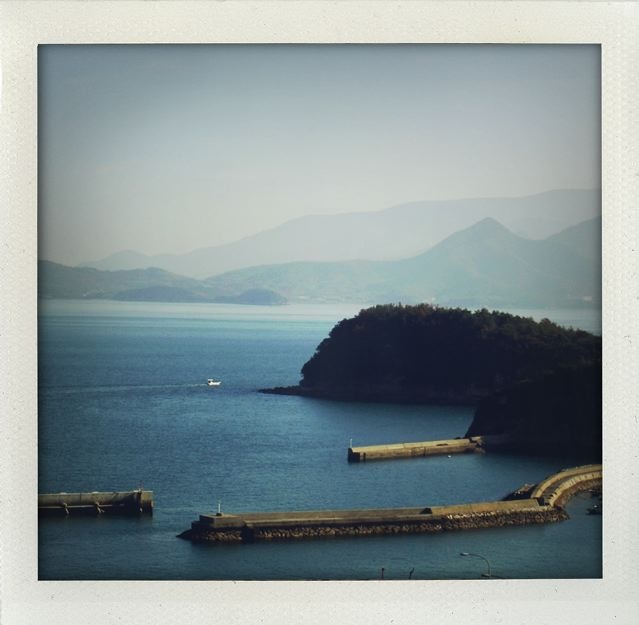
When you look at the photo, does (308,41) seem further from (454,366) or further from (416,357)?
(454,366)

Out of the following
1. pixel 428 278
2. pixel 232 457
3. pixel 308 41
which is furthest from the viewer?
pixel 428 278

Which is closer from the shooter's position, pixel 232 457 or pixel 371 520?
pixel 371 520

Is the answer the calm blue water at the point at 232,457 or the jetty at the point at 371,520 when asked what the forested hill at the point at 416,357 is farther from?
the jetty at the point at 371,520

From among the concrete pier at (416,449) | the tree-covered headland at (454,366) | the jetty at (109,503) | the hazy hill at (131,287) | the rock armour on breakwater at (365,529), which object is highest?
the hazy hill at (131,287)

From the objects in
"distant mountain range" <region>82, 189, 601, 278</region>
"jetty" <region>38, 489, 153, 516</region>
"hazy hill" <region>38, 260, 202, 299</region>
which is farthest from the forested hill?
"jetty" <region>38, 489, 153, 516</region>

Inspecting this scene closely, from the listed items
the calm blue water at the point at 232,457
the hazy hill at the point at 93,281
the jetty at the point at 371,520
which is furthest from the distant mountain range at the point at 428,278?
the jetty at the point at 371,520

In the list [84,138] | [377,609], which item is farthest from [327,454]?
[84,138]

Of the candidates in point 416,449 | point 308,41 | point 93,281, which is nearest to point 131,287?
point 93,281
